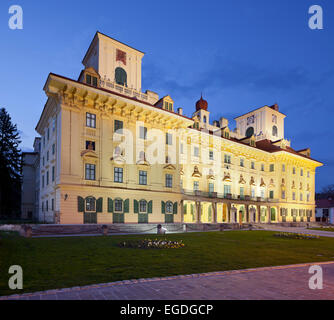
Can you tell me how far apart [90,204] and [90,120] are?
9.00 metres

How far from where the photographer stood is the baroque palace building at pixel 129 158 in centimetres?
2514

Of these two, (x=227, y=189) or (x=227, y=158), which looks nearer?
(x=227, y=189)

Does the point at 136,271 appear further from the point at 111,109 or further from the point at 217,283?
the point at 111,109

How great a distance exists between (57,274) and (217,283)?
4584 millimetres

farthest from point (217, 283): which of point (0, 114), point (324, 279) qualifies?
point (0, 114)

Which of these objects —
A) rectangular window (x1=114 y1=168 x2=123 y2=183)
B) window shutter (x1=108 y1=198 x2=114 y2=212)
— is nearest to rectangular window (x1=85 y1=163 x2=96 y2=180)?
rectangular window (x1=114 y1=168 x2=123 y2=183)

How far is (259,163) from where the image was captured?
48250 millimetres

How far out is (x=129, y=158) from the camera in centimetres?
2867

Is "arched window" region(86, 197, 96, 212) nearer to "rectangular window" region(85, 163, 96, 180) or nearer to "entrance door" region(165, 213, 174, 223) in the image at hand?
"rectangular window" region(85, 163, 96, 180)

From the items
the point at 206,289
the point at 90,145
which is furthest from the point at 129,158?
the point at 206,289

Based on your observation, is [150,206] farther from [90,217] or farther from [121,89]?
[121,89]

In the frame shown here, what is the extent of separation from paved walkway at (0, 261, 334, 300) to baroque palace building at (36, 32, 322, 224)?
19667 mm

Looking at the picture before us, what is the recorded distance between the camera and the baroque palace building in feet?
82.5
